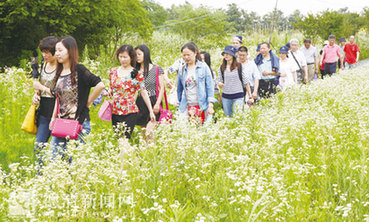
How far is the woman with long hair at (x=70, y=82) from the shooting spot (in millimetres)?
4676

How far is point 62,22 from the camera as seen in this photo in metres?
15.0

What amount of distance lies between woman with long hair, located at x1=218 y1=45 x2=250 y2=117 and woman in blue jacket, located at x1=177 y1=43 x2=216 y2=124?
109cm

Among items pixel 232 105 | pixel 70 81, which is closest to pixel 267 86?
pixel 232 105

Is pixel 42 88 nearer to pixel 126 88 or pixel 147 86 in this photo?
pixel 126 88

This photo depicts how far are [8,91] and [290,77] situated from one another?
702cm

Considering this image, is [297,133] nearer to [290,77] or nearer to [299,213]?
[299,213]

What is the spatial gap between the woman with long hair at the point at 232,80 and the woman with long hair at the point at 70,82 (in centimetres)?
344

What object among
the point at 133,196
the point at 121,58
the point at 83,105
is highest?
the point at 121,58

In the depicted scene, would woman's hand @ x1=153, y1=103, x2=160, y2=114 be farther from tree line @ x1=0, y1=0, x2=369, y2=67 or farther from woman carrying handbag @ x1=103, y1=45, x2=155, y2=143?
tree line @ x1=0, y1=0, x2=369, y2=67

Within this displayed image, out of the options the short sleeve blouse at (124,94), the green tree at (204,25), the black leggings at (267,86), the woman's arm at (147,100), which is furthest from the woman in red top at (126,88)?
the green tree at (204,25)

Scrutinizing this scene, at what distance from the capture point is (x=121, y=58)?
562 cm

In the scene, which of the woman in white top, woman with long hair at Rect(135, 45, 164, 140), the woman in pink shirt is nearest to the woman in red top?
woman with long hair at Rect(135, 45, 164, 140)

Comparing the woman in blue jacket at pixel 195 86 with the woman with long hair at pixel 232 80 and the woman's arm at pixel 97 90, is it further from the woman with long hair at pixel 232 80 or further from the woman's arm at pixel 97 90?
the woman's arm at pixel 97 90

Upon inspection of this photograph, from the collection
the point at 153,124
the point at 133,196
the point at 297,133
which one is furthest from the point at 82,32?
the point at 133,196
